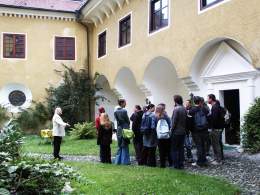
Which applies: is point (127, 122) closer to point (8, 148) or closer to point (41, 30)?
point (8, 148)

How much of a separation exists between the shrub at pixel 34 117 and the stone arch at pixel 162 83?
8.08 m

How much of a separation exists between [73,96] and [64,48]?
358 cm

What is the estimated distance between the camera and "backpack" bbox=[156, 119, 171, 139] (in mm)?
9198

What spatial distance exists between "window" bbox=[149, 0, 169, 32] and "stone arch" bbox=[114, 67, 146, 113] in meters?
4.35

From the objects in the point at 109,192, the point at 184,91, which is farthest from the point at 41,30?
the point at 109,192

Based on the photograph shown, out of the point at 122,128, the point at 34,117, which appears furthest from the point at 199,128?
the point at 34,117

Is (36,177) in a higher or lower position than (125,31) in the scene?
lower

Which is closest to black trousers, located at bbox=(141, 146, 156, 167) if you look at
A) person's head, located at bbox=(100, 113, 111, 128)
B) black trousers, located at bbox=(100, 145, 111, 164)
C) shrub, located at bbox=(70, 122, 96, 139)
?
black trousers, located at bbox=(100, 145, 111, 164)

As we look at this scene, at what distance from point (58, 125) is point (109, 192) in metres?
4.88

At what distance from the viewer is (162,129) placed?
920cm

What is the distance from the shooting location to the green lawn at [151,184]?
690 cm

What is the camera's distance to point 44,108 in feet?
73.9

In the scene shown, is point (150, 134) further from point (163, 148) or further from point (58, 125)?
point (58, 125)

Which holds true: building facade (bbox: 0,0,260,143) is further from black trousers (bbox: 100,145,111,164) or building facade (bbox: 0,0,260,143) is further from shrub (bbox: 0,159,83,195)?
shrub (bbox: 0,159,83,195)
